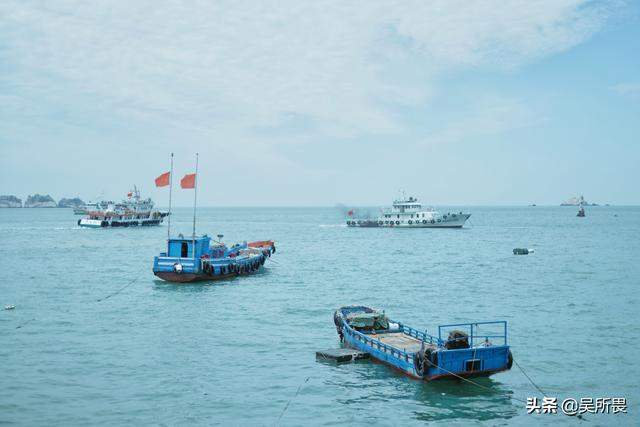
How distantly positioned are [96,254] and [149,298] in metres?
39.2

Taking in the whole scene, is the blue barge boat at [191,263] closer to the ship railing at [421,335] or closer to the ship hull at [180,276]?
the ship hull at [180,276]

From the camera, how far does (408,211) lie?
128 meters

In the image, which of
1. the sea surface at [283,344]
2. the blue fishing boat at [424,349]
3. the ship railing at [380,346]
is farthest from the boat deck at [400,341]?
the sea surface at [283,344]

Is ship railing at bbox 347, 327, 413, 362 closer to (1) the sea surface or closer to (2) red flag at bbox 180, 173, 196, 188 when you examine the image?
(1) the sea surface

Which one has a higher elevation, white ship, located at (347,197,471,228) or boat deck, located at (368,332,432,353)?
white ship, located at (347,197,471,228)

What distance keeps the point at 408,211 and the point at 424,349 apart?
356 feet

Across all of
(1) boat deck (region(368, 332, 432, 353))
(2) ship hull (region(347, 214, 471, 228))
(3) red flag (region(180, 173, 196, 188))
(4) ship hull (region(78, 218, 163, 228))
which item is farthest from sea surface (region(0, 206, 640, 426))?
(4) ship hull (region(78, 218, 163, 228))

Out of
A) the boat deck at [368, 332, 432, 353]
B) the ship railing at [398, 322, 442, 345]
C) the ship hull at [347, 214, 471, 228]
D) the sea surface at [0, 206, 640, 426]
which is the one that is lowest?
the sea surface at [0, 206, 640, 426]

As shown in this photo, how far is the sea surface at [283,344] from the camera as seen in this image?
1830cm

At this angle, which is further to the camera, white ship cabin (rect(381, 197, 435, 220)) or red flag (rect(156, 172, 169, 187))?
white ship cabin (rect(381, 197, 435, 220))

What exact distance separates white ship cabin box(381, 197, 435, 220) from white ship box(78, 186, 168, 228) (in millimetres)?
62097

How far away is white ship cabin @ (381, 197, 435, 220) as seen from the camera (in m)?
125

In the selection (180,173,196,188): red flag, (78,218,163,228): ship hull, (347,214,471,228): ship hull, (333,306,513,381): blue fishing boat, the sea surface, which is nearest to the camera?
the sea surface

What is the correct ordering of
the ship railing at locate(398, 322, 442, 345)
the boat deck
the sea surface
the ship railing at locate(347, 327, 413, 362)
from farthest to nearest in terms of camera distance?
the ship railing at locate(398, 322, 442, 345) → the boat deck → the ship railing at locate(347, 327, 413, 362) → the sea surface
